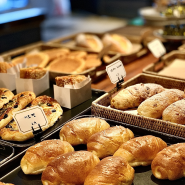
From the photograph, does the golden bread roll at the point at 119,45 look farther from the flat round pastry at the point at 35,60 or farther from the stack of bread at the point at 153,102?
the stack of bread at the point at 153,102

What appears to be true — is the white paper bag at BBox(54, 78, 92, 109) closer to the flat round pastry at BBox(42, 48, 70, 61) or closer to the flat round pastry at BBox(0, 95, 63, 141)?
the flat round pastry at BBox(0, 95, 63, 141)

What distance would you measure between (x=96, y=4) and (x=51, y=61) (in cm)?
875

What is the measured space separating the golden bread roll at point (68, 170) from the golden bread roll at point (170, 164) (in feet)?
0.97

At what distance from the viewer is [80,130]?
4.88ft

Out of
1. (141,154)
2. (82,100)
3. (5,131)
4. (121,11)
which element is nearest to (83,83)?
(82,100)

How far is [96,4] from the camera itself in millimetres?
10930

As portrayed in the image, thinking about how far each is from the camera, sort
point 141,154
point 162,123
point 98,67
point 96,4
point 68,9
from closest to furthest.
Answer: point 141,154 → point 162,123 → point 98,67 → point 96,4 → point 68,9

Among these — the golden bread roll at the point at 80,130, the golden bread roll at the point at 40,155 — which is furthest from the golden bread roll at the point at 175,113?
the golden bread roll at the point at 40,155

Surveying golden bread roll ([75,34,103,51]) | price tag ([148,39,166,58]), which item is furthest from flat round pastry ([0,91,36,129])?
golden bread roll ([75,34,103,51])

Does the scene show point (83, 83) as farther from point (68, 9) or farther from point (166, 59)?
point (68, 9)

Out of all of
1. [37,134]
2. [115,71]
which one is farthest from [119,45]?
[37,134]

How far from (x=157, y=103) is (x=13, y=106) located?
0.94 metres

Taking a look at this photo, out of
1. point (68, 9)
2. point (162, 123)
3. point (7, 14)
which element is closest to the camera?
point (162, 123)

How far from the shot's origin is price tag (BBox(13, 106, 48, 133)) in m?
1.37
